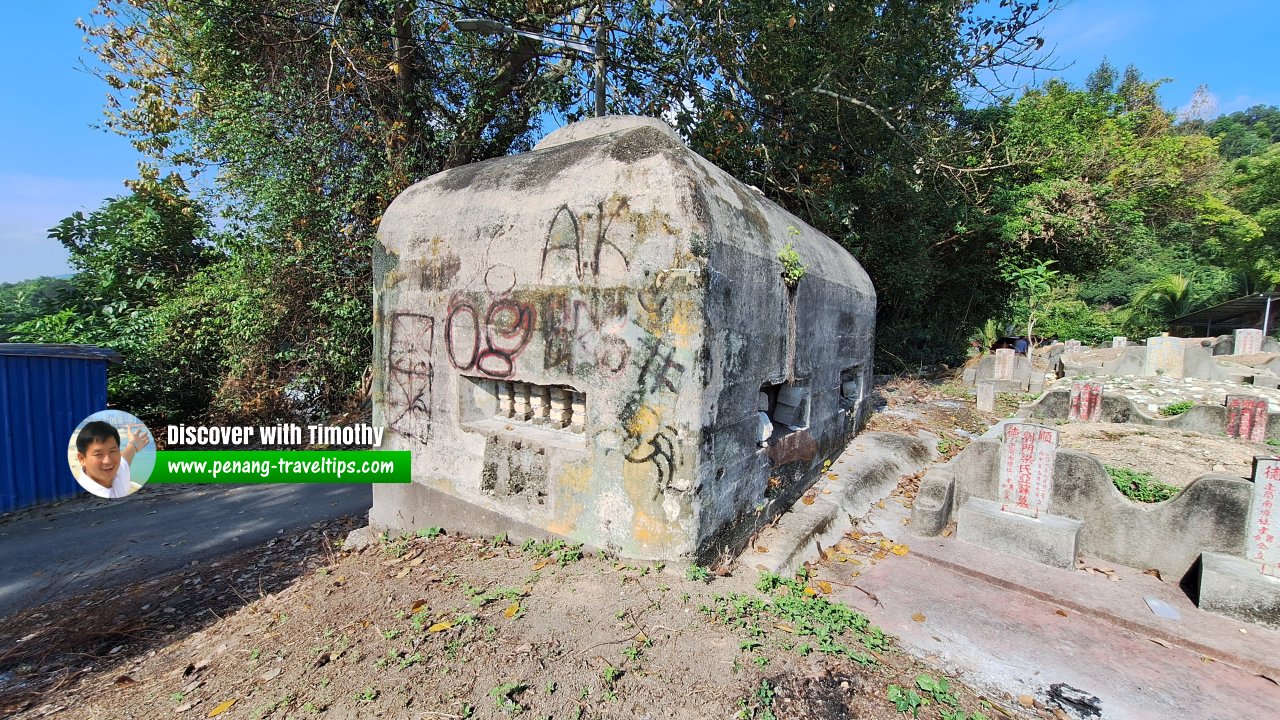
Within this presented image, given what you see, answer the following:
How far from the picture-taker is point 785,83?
880 centimetres

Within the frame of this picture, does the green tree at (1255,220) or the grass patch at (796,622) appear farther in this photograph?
the green tree at (1255,220)

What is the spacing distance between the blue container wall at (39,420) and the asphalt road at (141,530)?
0.27m

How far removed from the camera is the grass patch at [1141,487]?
5047 millimetres

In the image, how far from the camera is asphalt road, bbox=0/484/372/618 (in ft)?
17.2

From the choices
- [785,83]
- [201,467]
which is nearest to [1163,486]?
[785,83]

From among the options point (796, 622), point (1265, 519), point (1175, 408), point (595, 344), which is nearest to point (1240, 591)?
point (1265, 519)

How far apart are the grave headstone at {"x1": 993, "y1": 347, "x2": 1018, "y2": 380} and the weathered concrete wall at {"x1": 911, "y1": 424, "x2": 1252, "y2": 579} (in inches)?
356

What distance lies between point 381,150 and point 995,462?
10.0 metres

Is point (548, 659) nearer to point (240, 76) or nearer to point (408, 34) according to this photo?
point (408, 34)

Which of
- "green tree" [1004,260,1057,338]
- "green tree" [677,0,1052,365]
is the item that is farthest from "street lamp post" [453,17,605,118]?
"green tree" [1004,260,1057,338]

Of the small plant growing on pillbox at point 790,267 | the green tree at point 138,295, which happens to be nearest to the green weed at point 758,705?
the small plant growing on pillbox at point 790,267

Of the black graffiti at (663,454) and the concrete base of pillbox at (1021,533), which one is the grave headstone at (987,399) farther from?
the black graffiti at (663,454)

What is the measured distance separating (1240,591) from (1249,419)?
5180 mm

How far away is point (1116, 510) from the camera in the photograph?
4.79 meters
